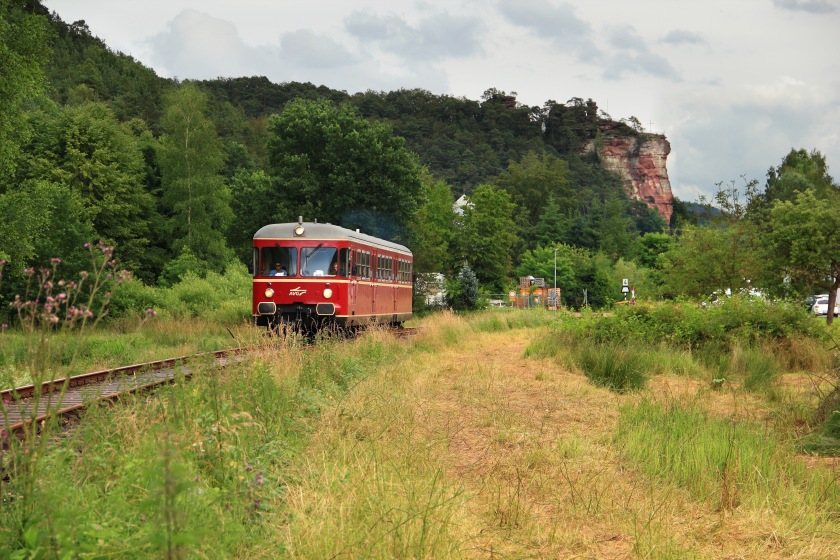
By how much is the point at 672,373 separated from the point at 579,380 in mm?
2395

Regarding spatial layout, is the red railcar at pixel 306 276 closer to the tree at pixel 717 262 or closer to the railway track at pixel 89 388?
the railway track at pixel 89 388

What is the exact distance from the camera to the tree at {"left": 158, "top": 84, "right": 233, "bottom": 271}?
5425cm

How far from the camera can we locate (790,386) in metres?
14.4

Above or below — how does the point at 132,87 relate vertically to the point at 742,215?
above

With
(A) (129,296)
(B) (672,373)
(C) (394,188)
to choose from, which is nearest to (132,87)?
(C) (394,188)

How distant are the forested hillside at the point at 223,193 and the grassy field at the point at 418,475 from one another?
13036mm

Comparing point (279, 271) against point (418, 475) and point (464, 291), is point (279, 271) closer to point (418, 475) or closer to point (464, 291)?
point (418, 475)

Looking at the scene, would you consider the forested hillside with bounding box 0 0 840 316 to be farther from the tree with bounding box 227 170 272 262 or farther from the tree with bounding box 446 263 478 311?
the tree with bounding box 446 263 478 311

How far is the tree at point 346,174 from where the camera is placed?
4441 cm

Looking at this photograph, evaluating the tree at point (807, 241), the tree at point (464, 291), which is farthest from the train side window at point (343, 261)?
the tree at point (464, 291)

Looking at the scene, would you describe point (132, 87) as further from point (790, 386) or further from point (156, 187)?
point (790, 386)

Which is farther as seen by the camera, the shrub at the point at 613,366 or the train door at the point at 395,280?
the train door at the point at 395,280

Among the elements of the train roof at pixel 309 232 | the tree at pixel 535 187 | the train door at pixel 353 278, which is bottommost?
the train door at pixel 353 278

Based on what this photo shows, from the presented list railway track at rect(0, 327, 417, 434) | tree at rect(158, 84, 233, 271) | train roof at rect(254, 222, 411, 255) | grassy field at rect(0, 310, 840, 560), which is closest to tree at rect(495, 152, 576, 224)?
tree at rect(158, 84, 233, 271)
